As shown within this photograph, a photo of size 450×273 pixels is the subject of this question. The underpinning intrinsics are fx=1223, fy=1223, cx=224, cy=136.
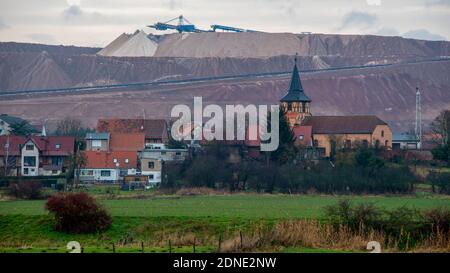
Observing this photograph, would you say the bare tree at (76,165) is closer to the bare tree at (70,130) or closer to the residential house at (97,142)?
the residential house at (97,142)

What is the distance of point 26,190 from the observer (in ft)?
127

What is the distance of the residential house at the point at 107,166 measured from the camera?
50.3 metres

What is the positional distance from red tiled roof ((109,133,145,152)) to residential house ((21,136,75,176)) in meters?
3.99

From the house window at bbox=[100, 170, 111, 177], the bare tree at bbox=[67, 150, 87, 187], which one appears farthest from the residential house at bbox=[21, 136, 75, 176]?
the bare tree at bbox=[67, 150, 87, 187]

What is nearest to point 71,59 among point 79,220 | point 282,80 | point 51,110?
point 282,80

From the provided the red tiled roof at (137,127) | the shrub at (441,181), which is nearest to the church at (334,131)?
the red tiled roof at (137,127)

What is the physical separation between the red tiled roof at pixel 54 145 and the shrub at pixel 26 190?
12682mm

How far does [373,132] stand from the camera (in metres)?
65.9

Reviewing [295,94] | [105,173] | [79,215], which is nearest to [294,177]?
[105,173]

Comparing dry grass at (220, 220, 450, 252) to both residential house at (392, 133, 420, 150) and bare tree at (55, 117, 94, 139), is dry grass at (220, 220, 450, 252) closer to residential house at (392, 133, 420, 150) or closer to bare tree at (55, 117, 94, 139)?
residential house at (392, 133, 420, 150)

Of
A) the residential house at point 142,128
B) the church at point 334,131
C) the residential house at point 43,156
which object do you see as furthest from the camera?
the residential house at point 142,128

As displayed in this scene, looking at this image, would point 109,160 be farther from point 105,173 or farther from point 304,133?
point 304,133

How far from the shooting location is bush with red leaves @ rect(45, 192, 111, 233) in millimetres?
26391

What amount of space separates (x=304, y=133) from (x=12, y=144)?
17475 mm
